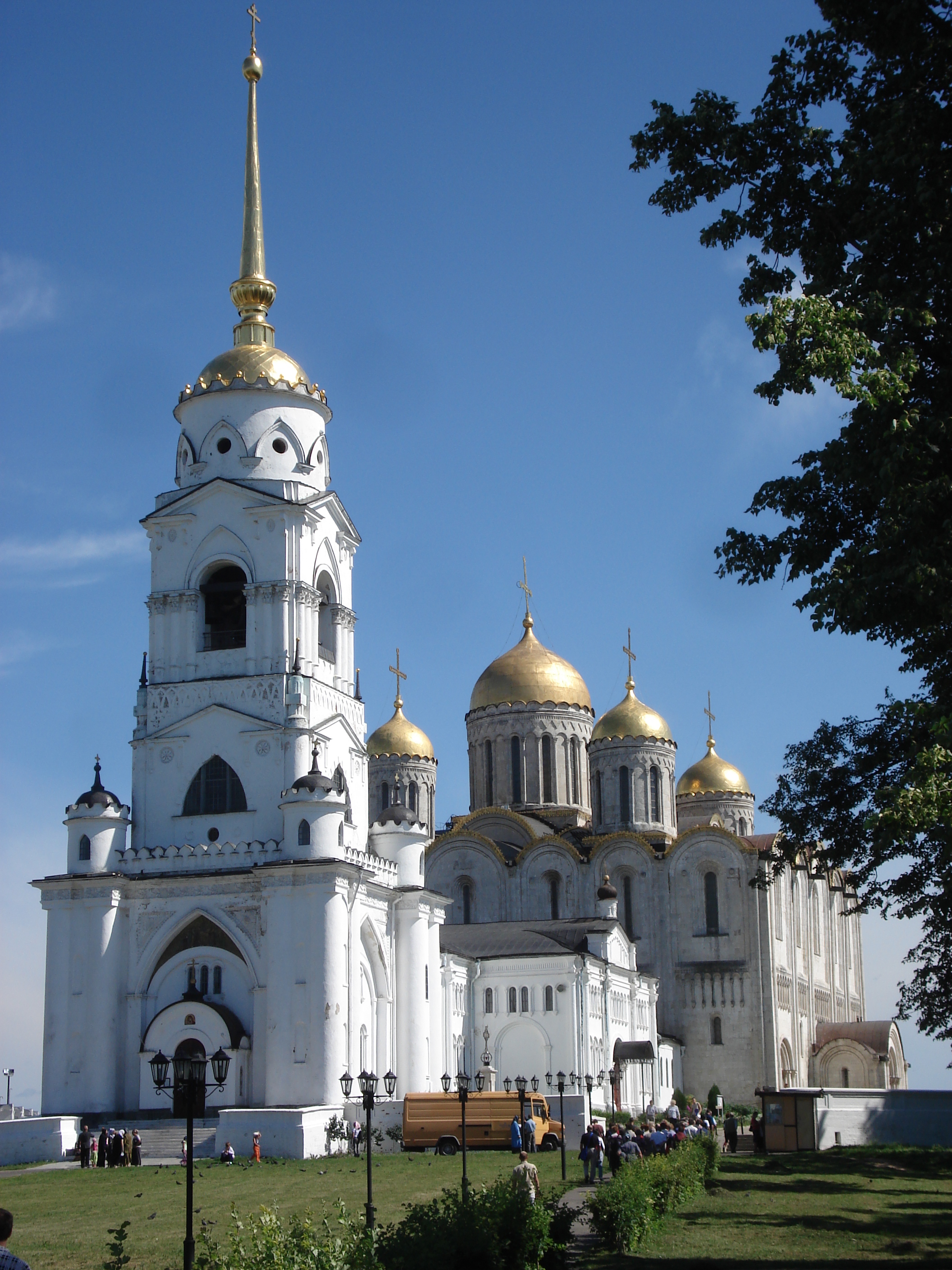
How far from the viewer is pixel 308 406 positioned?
39.3 m

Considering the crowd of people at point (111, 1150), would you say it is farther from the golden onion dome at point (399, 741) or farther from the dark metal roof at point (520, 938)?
the golden onion dome at point (399, 741)

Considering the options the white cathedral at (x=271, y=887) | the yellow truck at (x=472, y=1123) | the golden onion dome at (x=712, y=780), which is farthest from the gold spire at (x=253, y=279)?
the golden onion dome at (x=712, y=780)

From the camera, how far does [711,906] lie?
53.7 metres

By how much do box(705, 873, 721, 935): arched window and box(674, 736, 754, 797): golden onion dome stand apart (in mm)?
8592

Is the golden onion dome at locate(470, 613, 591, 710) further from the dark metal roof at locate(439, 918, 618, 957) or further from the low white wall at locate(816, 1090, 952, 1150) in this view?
the low white wall at locate(816, 1090, 952, 1150)

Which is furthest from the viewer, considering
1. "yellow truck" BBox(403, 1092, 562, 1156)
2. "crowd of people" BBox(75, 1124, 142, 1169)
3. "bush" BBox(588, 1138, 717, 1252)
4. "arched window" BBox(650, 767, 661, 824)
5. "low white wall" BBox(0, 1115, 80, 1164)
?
"arched window" BBox(650, 767, 661, 824)

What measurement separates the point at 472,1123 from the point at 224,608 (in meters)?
13.9

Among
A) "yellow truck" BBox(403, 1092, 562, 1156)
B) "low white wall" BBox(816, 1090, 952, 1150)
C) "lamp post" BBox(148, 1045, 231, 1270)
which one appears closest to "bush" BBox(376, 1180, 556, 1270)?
"lamp post" BBox(148, 1045, 231, 1270)

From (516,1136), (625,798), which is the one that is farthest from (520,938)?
(516,1136)

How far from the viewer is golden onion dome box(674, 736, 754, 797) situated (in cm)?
6281

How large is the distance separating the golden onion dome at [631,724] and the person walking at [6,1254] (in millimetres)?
49717

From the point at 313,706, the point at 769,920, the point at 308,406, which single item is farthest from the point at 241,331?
→ the point at 769,920

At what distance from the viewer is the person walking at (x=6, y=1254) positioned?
724 cm

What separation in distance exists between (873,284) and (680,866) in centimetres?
4067
